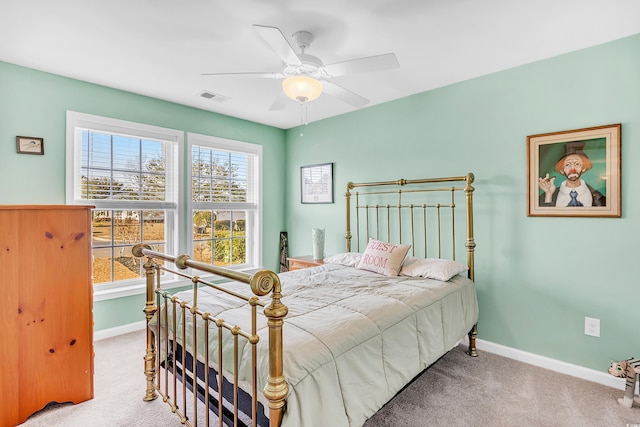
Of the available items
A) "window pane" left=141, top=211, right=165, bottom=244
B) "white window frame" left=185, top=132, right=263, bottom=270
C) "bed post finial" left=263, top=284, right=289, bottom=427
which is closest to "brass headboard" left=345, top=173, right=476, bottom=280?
"white window frame" left=185, top=132, right=263, bottom=270

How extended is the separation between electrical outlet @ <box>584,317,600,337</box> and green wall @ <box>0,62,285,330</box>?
391 cm

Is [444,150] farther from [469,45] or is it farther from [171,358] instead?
[171,358]

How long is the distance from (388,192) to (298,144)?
165 cm

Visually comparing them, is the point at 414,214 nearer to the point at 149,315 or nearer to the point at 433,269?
the point at 433,269

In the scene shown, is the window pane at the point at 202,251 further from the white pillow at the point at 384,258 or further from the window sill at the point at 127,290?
the white pillow at the point at 384,258

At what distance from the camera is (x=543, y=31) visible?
2160mm

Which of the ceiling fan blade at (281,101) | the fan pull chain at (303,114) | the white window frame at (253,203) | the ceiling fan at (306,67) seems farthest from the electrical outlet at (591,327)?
the white window frame at (253,203)

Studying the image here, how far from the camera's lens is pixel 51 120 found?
110 inches

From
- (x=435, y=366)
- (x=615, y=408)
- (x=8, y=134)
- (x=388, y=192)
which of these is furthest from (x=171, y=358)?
(x=615, y=408)

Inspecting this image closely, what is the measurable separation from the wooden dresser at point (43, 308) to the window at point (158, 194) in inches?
41.6

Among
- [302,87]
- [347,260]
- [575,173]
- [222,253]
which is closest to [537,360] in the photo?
[575,173]

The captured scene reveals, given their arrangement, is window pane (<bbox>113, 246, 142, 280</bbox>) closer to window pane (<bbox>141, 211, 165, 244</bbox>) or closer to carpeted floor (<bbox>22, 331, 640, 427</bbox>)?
window pane (<bbox>141, 211, 165, 244</bbox>)

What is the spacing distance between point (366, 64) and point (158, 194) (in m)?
2.66

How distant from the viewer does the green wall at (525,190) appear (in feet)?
7.43
